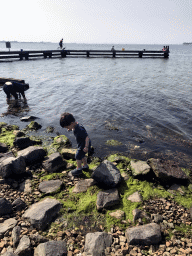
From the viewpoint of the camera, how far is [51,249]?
2.49 meters

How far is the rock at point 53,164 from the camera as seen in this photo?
14.7 ft

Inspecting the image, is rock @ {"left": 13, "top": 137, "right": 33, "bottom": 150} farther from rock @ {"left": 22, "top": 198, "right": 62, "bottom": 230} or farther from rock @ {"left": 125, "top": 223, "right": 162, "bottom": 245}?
rock @ {"left": 125, "top": 223, "right": 162, "bottom": 245}

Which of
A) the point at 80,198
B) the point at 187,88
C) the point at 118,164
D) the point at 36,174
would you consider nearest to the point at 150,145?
the point at 118,164

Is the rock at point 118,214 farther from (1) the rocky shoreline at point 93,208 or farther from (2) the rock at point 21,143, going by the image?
(2) the rock at point 21,143

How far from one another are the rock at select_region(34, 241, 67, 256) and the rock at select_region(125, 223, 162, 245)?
0.99 metres

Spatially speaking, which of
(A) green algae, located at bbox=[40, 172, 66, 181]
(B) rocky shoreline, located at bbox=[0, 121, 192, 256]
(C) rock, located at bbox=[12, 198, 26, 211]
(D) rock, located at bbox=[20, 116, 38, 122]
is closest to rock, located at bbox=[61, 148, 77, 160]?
(B) rocky shoreline, located at bbox=[0, 121, 192, 256]

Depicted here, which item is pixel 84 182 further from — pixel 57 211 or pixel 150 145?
pixel 150 145

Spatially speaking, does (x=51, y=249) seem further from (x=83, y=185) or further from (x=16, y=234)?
(x=83, y=185)

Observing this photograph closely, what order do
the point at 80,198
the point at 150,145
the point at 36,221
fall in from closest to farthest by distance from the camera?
the point at 36,221
the point at 80,198
the point at 150,145

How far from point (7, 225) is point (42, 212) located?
57 cm

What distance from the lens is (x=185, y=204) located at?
11.3 ft

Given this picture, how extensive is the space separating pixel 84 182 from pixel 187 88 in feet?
39.1

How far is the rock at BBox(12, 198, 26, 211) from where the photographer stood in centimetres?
332

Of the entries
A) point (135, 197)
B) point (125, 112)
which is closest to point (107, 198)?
point (135, 197)
